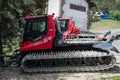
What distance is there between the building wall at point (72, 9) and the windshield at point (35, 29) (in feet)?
79.4

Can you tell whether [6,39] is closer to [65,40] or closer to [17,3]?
[17,3]

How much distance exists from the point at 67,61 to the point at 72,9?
26.9 m

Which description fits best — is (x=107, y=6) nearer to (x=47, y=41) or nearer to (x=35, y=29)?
(x=35, y=29)

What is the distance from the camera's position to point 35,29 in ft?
46.5

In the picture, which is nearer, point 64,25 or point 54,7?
point 64,25

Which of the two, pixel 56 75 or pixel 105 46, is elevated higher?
pixel 105 46

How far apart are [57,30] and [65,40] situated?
0.55m

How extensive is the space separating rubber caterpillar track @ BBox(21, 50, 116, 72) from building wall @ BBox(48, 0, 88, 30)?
24.6m

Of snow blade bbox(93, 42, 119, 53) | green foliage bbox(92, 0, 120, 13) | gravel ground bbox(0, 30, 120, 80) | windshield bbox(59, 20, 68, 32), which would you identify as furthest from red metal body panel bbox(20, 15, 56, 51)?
green foliage bbox(92, 0, 120, 13)

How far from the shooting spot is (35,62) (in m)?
13.9

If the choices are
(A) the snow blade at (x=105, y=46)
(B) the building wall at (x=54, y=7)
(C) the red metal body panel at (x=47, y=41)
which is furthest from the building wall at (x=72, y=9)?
(A) the snow blade at (x=105, y=46)

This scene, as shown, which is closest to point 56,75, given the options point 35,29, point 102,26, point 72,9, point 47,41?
point 47,41

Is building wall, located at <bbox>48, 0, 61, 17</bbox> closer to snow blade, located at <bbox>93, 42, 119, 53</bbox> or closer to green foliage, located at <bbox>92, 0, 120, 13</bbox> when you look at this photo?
snow blade, located at <bbox>93, 42, 119, 53</bbox>

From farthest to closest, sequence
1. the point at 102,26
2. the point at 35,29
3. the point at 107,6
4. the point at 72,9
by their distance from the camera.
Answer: the point at 107,6
the point at 102,26
the point at 72,9
the point at 35,29
